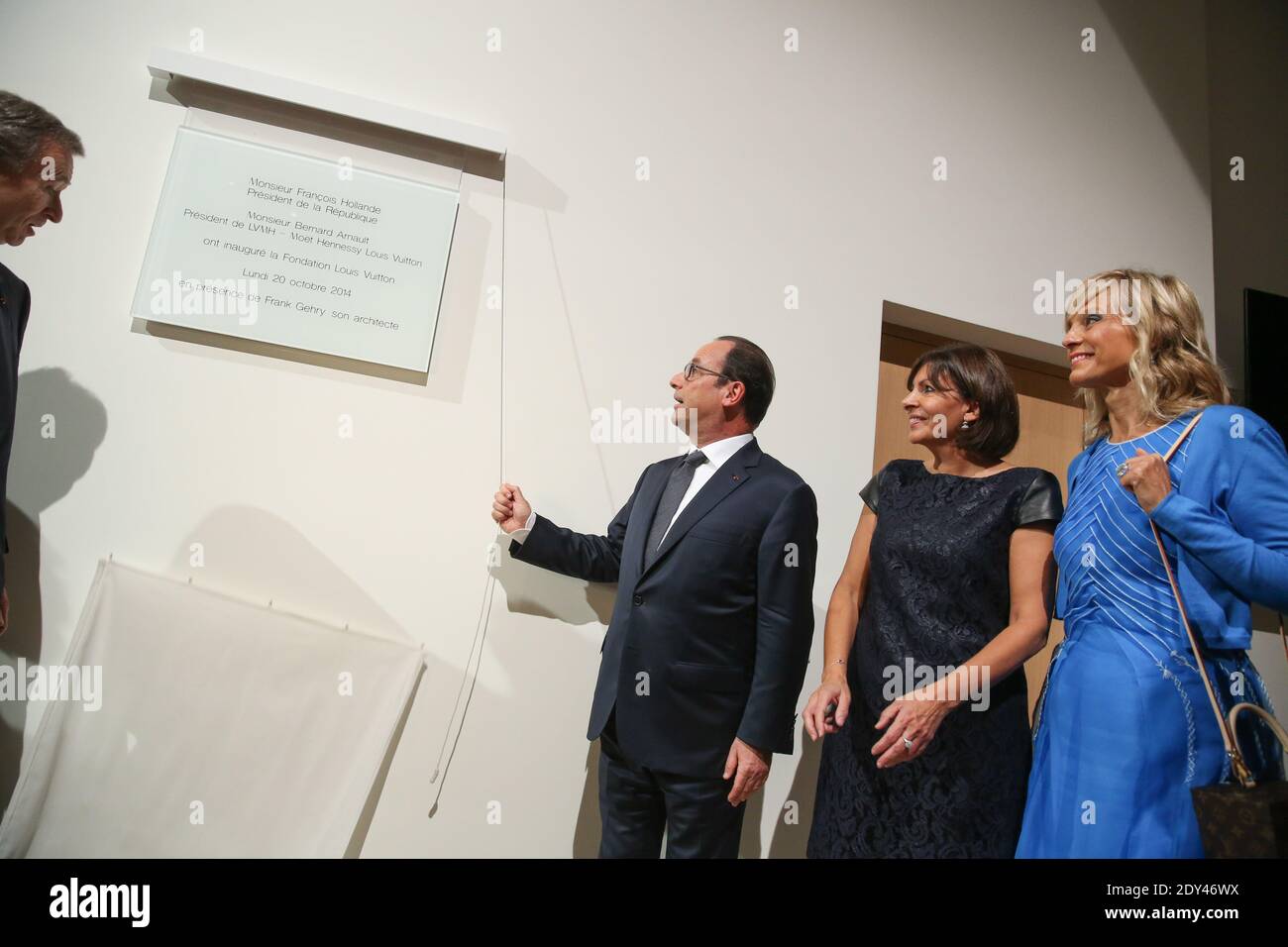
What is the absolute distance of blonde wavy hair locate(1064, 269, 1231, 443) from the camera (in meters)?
1.75

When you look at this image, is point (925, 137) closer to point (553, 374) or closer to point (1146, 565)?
point (553, 374)

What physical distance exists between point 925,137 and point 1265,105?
79.4 inches

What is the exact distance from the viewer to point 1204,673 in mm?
1509

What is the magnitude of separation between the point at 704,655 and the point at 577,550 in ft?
1.59

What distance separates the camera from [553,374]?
2.45 metres

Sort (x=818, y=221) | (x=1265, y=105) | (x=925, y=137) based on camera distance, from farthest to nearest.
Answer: (x=1265, y=105), (x=925, y=137), (x=818, y=221)

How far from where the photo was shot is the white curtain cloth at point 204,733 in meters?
1.96

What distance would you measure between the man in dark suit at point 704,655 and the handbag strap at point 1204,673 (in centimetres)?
71

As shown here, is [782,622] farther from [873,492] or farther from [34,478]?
[34,478]

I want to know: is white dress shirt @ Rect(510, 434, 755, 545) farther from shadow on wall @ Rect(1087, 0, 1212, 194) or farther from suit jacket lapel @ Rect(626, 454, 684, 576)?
shadow on wall @ Rect(1087, 0, 1212, 194)

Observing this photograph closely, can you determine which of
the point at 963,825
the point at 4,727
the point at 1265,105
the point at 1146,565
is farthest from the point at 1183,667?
the point at 1265,105

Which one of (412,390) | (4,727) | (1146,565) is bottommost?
(4,727)

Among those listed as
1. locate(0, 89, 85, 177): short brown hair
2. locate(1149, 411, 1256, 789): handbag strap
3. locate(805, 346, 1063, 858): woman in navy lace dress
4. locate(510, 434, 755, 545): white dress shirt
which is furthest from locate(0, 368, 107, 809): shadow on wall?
locate(1149, 411, 1256, 789): handbag strap
